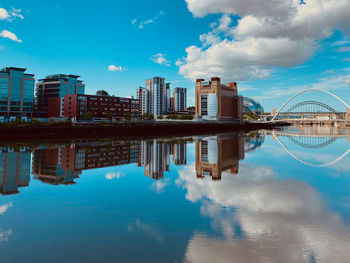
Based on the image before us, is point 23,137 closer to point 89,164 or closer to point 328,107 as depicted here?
point 89,164

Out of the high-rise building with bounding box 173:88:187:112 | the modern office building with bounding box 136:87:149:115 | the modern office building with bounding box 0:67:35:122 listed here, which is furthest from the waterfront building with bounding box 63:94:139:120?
the high-rise building with bounding box 173:88:187:112

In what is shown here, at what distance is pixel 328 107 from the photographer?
7057 inches

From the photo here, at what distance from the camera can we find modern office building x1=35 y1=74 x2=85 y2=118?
121750 mm

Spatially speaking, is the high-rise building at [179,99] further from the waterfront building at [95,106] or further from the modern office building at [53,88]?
the modern office building at [53,88]

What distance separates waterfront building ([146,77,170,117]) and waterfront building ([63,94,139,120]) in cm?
3207

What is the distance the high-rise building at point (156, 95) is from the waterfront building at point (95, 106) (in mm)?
32084

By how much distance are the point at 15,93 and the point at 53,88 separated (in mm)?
24072

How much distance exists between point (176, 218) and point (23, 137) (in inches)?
1867

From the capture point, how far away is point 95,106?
109 meters

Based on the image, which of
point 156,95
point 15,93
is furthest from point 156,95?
point 15,93

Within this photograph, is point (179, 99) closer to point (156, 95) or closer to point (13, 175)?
point (156, 95)

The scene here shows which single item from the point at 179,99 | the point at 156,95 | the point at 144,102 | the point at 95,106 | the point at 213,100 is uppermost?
the point at 179,99

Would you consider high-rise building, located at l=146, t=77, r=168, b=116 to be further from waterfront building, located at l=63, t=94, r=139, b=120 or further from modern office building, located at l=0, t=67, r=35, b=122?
modern office building, located at l=0, t=67, r=35, b=122

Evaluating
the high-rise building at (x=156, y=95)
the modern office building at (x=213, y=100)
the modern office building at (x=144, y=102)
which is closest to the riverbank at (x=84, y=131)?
the modern office building at (x=213, y=100)
